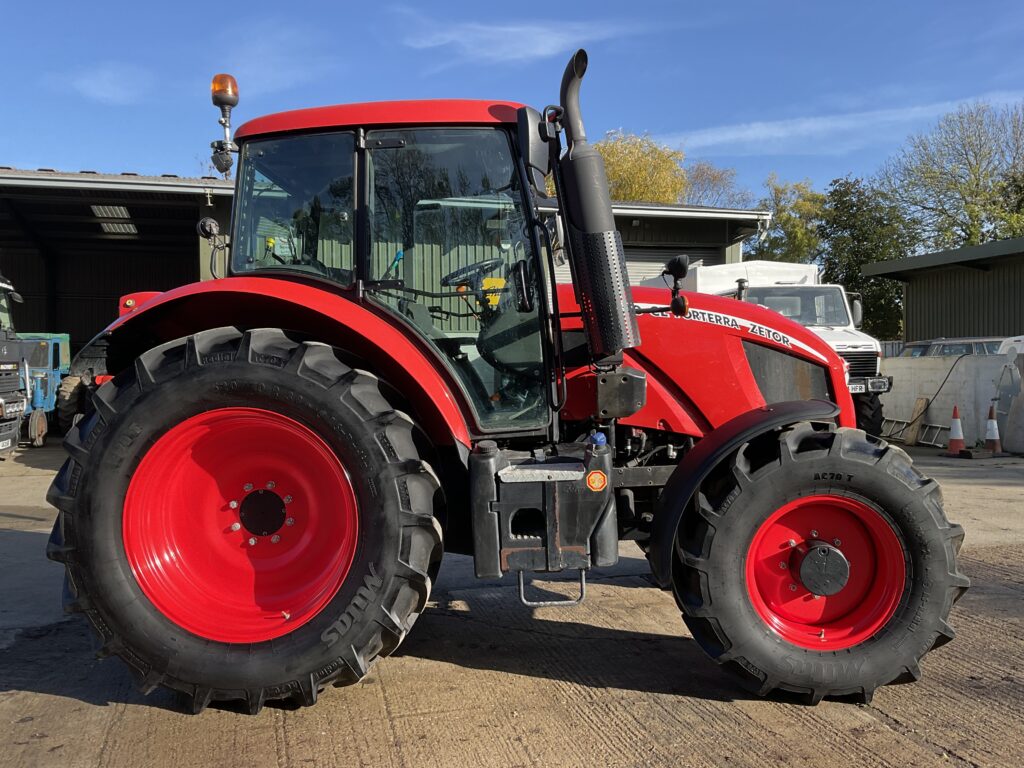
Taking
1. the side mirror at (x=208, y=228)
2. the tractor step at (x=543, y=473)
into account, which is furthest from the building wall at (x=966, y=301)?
the side mirror at (x=208, y=228)

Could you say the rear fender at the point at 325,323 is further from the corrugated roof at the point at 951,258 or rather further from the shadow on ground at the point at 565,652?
the corrugated roof at the point at 951,258

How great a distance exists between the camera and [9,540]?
5.84 meters

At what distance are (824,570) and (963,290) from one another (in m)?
18.6

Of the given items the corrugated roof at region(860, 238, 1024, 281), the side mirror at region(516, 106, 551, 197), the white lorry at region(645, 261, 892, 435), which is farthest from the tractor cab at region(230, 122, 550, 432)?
the corrugated roof at region(860, 238, 1024, 281)

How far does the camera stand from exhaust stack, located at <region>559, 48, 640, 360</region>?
290cm

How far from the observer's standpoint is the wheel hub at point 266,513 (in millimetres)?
3027

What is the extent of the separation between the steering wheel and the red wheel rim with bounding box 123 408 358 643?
2.76 feet

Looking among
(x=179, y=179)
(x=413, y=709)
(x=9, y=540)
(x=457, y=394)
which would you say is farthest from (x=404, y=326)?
(x=179, y=179)

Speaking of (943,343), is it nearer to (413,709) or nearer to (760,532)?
(760,532)

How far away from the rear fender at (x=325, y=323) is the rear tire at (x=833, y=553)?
1071mm

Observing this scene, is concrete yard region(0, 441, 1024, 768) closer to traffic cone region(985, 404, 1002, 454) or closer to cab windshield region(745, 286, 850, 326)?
cab windshield region(745, 286, 850, 326)

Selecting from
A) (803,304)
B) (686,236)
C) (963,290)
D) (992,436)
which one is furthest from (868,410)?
(963,290)

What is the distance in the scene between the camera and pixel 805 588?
296 cm

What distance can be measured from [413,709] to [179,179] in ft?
37.8
